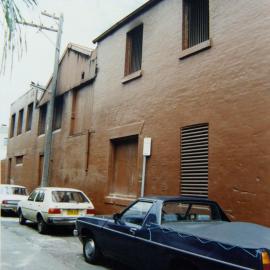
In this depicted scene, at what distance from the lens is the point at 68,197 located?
1219 centimetres

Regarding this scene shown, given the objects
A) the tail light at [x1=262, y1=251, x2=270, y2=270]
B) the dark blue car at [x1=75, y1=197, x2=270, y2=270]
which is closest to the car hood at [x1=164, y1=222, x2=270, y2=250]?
the dark blue car at [x1=75, y1=197, x2=270, y2=270]

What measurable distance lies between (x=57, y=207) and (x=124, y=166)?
2701 mm

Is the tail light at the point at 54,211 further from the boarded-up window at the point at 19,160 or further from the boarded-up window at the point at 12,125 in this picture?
the boarded-up window at the point at 12,125

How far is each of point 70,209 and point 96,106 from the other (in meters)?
4.77

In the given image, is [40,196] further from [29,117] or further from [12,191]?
[29,117]

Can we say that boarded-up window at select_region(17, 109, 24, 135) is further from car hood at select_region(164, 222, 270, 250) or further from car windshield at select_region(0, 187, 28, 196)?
car hood at select_region(164, 222, 270, 250)

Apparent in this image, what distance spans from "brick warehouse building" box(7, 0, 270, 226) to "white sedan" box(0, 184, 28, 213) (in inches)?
77.8

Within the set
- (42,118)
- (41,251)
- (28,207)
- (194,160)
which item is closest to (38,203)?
(28,207)

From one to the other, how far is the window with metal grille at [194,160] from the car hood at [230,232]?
3.58 m

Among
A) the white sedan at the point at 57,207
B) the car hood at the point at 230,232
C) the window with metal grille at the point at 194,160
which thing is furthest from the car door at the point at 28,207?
the car hood at the point at 230,232

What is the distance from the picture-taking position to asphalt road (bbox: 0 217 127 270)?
24.5ft

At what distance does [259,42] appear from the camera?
8.52m

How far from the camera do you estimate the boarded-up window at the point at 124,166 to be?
1245 cm

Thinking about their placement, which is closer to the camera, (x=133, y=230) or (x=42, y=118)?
(x=133, y=230)
